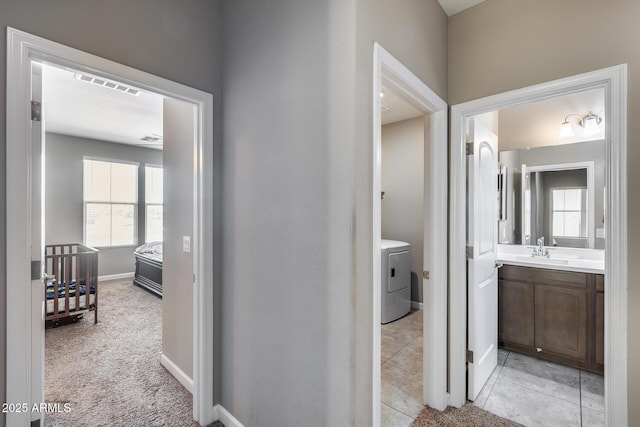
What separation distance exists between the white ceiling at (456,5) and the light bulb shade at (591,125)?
6.27 ft

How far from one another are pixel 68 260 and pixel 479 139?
178 inches

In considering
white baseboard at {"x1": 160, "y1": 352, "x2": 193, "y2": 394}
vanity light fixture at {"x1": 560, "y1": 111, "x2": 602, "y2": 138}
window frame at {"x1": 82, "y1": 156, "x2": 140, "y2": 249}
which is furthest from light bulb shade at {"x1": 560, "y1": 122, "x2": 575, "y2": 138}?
window frame at {"x1": 82, "y1": 156, "x2": 140, "y2": 249}

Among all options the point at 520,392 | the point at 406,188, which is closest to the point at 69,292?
the point at 406,188

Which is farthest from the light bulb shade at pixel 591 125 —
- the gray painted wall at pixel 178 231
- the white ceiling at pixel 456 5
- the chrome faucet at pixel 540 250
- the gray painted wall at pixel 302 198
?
the gray painted wall at pixel 178 231

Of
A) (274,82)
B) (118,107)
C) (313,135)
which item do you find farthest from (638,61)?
(118,107)

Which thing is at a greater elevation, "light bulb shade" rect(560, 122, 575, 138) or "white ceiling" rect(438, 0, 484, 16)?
"white ceiling" rect(438, 0, 484, 16)

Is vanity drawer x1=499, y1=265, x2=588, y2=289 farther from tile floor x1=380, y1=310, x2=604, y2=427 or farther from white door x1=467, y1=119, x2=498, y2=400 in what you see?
tile floor x1=380, y1=310, x2=604, y2=427

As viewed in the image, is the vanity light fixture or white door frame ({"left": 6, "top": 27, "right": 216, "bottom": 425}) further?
the vanity light fixture

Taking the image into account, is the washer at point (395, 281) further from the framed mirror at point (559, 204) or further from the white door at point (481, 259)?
the framed mirror at point (559, 204)

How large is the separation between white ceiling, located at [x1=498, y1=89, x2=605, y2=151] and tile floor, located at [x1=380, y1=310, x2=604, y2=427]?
2.23 metres

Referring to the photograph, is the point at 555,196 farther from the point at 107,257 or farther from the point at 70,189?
the point at 70,189

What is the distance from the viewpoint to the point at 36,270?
128 cm

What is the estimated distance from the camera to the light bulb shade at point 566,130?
2955mm

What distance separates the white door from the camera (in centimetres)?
207
